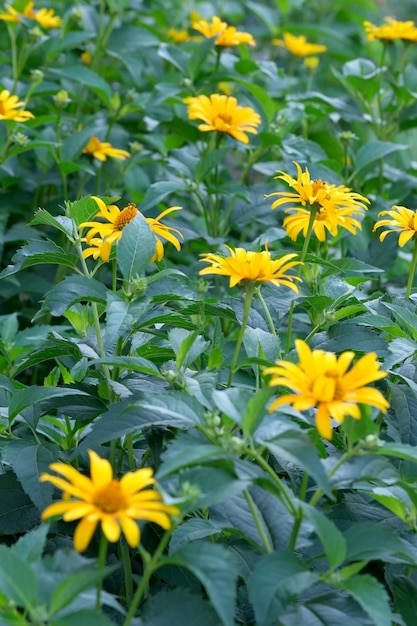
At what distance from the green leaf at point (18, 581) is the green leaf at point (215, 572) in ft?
0.43

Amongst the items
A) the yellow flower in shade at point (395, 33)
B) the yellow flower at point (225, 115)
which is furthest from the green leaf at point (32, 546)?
the yellow flower in shade at point (395, 33)

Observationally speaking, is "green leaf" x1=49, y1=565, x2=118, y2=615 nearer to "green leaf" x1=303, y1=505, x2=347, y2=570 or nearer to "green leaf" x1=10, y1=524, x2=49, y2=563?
"green leaf" x1=10, y1=524, x2=49, y2=563

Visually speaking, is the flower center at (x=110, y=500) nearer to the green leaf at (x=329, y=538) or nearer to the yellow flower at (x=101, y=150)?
the green leaf at (x=329, y=538)

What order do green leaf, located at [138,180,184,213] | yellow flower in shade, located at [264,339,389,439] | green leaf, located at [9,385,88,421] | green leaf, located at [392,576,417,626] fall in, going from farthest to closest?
green leaf, located at [138,180,184,213] → green leaf, located at [9,385,88,421] → green leaf, located at [392,576,417,626] → yellow flower in shade, located at [264,339,389,439]

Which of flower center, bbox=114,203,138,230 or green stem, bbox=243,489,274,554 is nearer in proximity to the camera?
green stem, bbox=243,489,274,554

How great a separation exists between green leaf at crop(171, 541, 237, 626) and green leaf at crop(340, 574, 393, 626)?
0.13m

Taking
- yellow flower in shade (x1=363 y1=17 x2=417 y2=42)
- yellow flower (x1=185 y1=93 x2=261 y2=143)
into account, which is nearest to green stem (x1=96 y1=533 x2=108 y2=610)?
yellow flower (x1=185 y1=93 x2=261 y2=143)

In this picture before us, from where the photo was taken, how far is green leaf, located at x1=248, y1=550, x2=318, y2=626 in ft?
2.87

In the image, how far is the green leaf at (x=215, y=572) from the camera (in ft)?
2.68

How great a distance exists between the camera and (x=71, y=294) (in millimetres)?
1116

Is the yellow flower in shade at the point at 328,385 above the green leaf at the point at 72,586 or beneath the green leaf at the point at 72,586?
above

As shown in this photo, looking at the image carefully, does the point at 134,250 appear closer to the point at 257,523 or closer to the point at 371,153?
the point at 257,523

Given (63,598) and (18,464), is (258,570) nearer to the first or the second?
(63,598)

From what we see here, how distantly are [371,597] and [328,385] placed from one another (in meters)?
0.21
